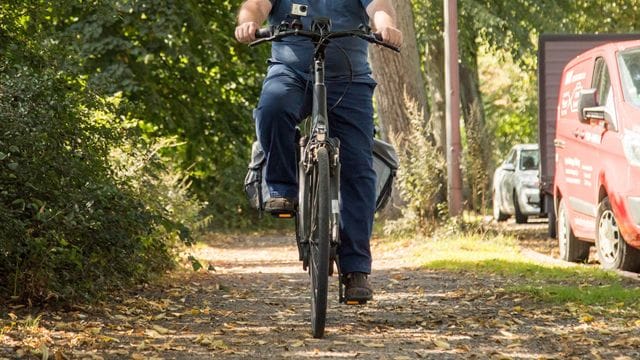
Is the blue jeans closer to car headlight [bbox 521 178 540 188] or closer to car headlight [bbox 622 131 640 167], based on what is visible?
car headlight [bbox 622 131 640 167]

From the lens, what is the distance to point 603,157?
442 inches

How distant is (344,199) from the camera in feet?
22.8

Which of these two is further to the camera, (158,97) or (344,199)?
(158,97)

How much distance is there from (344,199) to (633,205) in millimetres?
4093

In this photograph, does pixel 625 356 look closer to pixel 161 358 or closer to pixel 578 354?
pixel 578 354

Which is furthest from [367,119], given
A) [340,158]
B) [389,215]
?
[389,215]

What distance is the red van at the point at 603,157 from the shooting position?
1052 centimetres

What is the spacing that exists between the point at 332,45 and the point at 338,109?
0.35 metres

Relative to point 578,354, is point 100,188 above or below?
above

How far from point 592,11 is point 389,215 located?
1421 centimetres

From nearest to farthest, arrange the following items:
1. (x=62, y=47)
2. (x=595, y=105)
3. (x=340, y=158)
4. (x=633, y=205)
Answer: (x=340, y=158), (x=62, y=47), (x=633, y=205), (x=595, y=105)

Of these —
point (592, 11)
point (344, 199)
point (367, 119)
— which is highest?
point (592, 11)

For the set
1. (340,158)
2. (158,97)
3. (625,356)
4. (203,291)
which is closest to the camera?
(625,356)

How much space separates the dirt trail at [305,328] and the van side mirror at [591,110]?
7.15 feet
